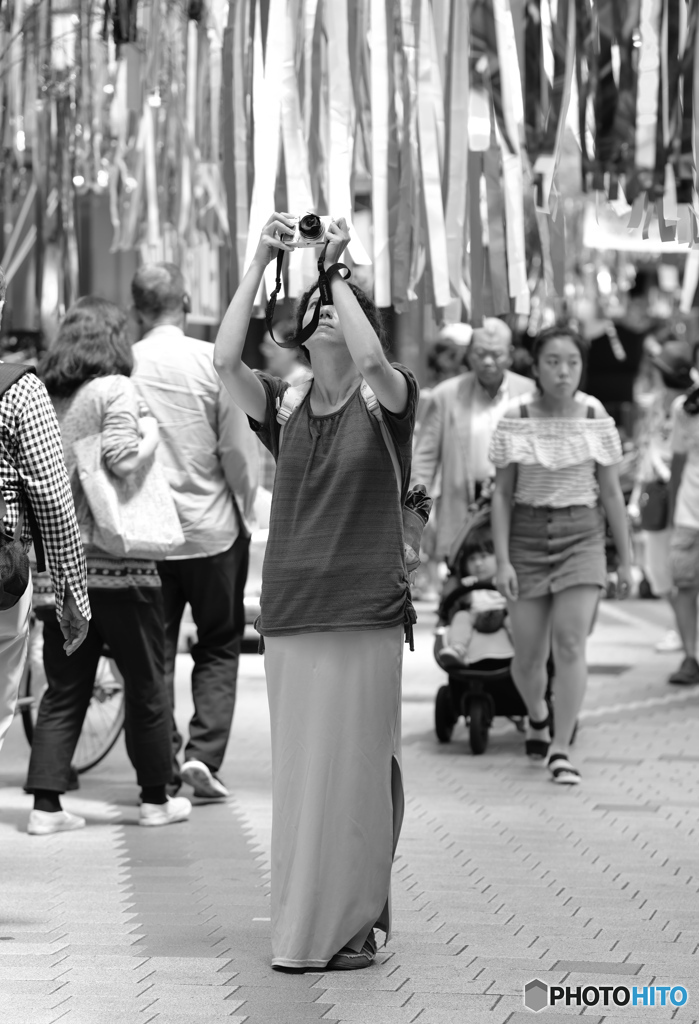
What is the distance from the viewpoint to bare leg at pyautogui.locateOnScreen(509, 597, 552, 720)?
7387 mm

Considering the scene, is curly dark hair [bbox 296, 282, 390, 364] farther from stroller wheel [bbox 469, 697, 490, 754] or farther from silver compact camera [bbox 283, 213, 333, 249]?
stroller wheel [bbox 469, 697, 490, 754]

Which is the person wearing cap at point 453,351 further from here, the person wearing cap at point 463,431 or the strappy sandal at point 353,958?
the strappy sandal at point 353,958

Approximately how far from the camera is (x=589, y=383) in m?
28.2

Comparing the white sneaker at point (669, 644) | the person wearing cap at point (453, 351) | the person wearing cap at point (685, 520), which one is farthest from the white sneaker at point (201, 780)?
the person wearing cap at point (453, 351)

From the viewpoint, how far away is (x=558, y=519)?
24.2 ft

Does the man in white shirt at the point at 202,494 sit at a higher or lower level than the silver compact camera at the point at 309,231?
lower

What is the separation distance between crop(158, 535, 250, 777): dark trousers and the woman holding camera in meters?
2.42

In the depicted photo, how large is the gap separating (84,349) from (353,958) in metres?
2.85

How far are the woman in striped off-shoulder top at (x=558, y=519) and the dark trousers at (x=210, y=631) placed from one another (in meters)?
1.21

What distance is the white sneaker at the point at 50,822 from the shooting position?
20.5ft

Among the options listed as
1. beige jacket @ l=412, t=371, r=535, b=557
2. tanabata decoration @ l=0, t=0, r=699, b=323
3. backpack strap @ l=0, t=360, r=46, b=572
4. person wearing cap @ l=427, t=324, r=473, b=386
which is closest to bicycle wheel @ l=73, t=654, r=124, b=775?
beige jacket @ l=412, t=371, r=535, b=557

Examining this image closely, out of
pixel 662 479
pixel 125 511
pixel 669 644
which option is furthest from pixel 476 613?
pixel 662 479

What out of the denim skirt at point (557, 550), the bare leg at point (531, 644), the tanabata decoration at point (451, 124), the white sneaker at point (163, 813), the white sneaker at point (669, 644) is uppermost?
the tanabata decoration at point (451, 124)

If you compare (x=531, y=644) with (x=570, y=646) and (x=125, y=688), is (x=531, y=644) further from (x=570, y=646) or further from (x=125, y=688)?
(x=125, y=688)
